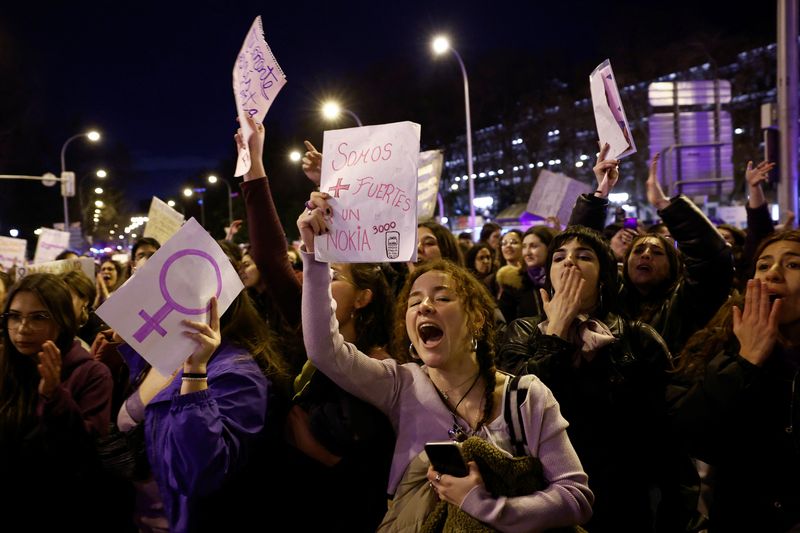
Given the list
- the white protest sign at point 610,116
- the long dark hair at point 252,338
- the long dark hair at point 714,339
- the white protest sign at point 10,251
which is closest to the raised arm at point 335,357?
the long dark hair at point 252,338

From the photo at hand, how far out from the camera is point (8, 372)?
11.0 feet

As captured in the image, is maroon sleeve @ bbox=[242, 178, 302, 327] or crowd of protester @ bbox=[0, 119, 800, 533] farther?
maroon sleeve @ bbox=[242, 178, 302, 327]

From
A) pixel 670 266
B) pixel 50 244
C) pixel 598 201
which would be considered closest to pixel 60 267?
pixel 598 201

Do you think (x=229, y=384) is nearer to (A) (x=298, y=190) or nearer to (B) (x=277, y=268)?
(B) (x=277, y=268)

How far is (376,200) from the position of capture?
300 cm

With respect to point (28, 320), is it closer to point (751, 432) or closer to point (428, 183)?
point (751, 432)

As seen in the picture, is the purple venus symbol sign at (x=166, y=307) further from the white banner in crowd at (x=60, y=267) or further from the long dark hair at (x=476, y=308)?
the white banner in crowd at (x=60, y=267)

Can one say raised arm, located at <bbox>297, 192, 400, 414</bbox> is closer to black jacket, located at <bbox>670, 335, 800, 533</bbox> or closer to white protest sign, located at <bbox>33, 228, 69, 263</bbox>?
black jacket, located at <bbox>670, 335, 800, 533</bbox>

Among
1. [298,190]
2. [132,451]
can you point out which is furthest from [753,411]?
[298,190]

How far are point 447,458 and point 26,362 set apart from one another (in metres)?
2.32

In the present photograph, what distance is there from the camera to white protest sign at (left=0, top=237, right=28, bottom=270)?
9.89m

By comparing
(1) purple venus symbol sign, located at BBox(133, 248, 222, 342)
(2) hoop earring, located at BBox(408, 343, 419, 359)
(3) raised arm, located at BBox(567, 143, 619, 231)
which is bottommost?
(2) hoop earring, located at BBox(408, 343, 419, 359)

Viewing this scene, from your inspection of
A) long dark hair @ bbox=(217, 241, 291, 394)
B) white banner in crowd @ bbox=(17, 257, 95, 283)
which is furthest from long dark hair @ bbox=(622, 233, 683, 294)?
white banner in crowd @ bbox=(17, 257, 95, 283)

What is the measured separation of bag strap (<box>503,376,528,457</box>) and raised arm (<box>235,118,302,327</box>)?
1449 mm
